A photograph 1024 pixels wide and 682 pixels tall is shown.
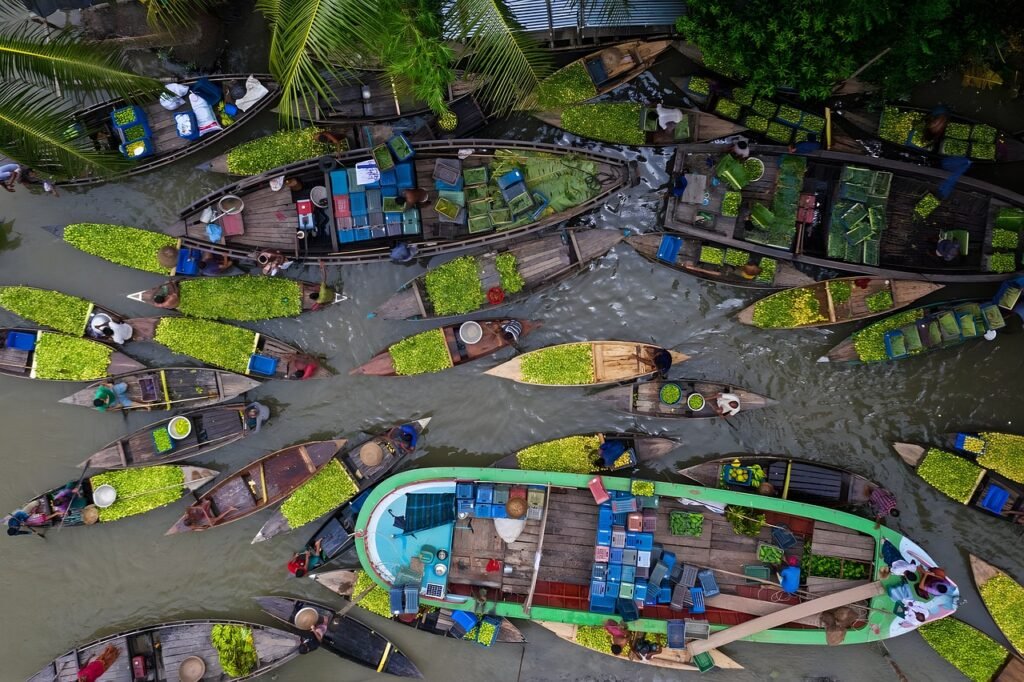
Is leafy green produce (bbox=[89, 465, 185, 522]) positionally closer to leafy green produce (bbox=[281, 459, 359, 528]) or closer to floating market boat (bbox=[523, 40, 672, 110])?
leafy green produce (bbox=[281, 459, 359, 528])

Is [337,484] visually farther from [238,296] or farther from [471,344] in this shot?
[238,296]

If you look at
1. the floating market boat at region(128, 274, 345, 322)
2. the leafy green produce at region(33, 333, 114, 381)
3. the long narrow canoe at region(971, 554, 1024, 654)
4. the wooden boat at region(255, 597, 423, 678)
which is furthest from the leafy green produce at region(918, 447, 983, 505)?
the leafy green produce at region(33, 333, 114, 381)

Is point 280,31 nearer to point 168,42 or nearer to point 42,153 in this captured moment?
point 168,42

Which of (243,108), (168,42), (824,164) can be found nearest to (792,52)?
(824,164)

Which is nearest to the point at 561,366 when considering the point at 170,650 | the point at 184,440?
the point at 184,440

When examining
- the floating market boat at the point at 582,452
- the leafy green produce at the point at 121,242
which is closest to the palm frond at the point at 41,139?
the leafy green produce at the point at 121,242

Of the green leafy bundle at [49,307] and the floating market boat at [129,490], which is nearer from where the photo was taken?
the floating market boat at [129,490]

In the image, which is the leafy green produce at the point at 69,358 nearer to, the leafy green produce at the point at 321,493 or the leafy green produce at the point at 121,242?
the leafy green produce at the point at 121,242
